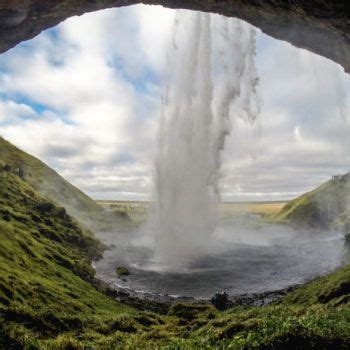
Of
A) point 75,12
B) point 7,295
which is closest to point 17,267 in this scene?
point 7,295

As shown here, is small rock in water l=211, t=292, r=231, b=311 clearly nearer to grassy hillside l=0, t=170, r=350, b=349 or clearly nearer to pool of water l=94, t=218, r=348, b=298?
grassy hillside l=0, t=170, r=350, b=349

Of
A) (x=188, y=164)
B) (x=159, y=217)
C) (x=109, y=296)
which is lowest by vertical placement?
(x=109, y=296)

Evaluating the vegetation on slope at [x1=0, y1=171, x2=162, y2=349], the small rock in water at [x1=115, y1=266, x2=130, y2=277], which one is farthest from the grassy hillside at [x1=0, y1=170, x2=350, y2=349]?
the small rock in water at [x1=115, y1=266, x2=130, y2=277]

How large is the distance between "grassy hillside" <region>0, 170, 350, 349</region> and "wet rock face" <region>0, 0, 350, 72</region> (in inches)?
741

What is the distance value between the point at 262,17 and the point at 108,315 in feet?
133

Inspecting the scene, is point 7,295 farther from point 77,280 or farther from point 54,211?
point 54,211

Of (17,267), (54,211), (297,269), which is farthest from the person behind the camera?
(54,211)

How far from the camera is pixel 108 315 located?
156ft

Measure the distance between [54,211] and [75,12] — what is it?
114 m

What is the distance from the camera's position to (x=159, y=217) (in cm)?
15362

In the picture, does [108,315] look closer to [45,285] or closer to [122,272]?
[45,285]

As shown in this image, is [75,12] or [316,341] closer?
[316,341]

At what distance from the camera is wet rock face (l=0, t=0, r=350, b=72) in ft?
71.2

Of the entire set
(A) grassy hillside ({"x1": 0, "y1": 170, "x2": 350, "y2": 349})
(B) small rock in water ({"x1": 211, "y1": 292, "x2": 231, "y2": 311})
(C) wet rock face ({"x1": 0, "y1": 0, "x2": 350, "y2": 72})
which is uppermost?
(C) wet rock face ({"x1": 0, "y1": 0, "x2": 350, "y2": 72})
